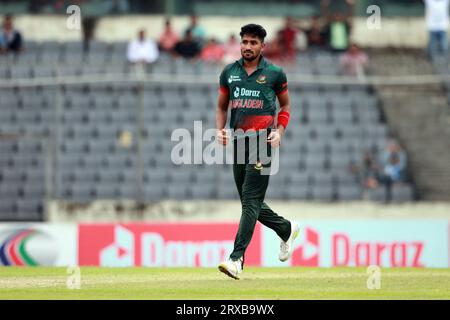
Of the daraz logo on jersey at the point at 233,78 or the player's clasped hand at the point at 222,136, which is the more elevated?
the daraz logo on jersey at the point at 233,78

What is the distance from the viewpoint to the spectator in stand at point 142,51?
24.8 meters

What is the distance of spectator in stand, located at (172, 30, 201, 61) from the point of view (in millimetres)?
25172

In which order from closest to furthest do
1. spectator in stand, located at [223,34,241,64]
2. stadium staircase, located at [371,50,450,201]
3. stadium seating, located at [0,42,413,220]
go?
stadium seating, located at [0,42,413,220], stadium staircase, located at [371,50,450,201], spectator in stand, located at [223,34,241,64]

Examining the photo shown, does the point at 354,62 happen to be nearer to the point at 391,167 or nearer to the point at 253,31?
the point at 391,167

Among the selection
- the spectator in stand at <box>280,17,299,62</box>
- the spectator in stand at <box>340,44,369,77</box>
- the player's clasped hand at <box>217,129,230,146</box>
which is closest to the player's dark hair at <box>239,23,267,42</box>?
the player's clasped hand at <box>217,129,230,146</box>

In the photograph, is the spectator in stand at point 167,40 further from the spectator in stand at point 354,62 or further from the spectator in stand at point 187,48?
the spectator in stand at point 354,62

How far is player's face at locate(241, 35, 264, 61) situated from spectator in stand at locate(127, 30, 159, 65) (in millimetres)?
13003

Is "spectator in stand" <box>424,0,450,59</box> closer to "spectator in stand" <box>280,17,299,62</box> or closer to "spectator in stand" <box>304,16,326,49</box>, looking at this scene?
"spectator in stand" <box>304,16,326,49</box>

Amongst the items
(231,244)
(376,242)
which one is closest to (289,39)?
(376,242)

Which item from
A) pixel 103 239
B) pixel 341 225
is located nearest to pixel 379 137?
pixel 341 225

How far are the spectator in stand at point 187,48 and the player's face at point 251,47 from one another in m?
13.4

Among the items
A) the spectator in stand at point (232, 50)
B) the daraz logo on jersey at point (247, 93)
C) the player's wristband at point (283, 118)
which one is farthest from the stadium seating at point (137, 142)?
the daraz logo on jersey at point (247, 93)

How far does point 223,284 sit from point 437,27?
1581 cm

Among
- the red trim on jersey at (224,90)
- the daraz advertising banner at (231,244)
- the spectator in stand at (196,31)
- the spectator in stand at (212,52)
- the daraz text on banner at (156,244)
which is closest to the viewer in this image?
the red trim on jersey at (224,90)
